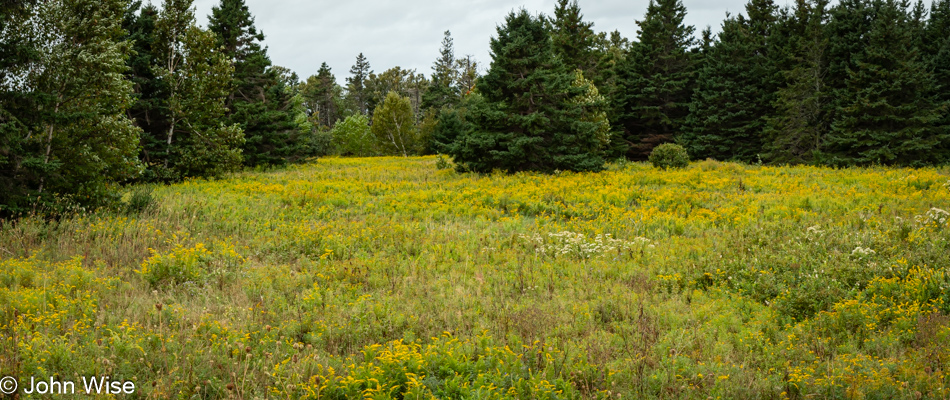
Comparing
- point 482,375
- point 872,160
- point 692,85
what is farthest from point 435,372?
point 692,85

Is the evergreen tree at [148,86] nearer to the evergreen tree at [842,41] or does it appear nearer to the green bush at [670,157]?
the green bush at [670,157]

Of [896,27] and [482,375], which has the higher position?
[896,27]

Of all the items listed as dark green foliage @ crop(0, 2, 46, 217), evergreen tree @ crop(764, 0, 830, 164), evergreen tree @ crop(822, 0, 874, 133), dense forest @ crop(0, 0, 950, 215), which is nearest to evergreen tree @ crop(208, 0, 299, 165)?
dense forest @ crop(0, 0, 950, 215)

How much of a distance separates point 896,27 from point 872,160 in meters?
6.88

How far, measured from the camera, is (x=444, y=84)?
237 ft

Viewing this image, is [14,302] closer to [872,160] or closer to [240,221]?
[240,221]

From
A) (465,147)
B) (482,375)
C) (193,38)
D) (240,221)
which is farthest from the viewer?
(465,147)

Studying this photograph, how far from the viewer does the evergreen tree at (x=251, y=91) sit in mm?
27594

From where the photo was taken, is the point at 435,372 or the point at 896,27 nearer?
the point at 435,372

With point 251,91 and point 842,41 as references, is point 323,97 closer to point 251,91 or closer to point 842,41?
point 251,91

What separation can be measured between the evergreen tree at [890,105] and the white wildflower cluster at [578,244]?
23.0 meters

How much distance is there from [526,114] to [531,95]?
0.98 metres

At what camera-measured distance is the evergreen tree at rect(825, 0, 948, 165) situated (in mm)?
24969

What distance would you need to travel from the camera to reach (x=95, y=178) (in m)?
11.8
